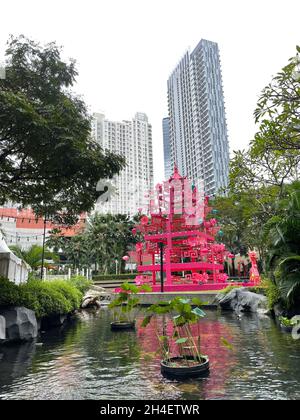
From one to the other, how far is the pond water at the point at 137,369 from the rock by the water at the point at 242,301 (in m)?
4.39

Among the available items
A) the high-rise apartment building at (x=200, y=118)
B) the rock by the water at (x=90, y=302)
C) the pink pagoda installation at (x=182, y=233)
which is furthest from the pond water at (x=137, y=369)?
the high-rise apartment building at (x=200, y=118)

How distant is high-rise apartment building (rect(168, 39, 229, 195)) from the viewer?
57.8 metres

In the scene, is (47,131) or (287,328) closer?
(47,131)

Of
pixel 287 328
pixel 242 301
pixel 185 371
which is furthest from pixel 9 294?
pixel 242 301

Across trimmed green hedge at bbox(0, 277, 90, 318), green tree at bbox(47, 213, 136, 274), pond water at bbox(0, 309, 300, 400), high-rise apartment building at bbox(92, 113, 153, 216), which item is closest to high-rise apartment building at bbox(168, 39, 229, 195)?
high-rise apartment building at bbox(92, 113, 153, 216)

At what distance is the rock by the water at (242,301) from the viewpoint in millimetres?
14515

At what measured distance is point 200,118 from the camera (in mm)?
58031

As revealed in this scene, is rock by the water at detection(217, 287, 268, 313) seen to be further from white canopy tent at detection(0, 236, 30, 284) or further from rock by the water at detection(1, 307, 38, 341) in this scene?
white canopy tent at detection(0, 236, 30, 284)

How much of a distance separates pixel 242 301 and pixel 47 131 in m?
11.9

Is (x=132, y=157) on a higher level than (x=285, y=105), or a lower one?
higher

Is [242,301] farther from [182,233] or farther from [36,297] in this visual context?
[36,297]

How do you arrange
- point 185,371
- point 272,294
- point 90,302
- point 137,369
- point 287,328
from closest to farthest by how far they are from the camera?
point 185,371
point 137,369
point 287,328
point 272,294
point 90,302

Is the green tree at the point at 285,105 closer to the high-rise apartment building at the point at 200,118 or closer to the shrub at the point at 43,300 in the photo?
the shrub at the point at 43,300
